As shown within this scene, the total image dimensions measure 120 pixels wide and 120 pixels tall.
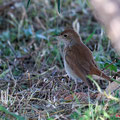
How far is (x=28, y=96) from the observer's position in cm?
410

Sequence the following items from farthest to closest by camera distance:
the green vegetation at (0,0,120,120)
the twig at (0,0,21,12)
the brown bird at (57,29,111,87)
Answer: the twig at (0,0,21,12) < the brown bird at (57,29,111,87) < the green vegetation at (0,0,120,120)

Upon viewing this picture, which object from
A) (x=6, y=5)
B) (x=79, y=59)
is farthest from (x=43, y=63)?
(x=6, y=5)

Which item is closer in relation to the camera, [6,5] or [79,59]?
[79,59]

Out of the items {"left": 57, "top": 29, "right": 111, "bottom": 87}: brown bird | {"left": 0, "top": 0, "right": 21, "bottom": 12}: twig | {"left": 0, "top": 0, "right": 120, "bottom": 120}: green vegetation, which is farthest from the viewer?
{"left": 0, "top": 0, "right": 21, "bottom": 12}: twig

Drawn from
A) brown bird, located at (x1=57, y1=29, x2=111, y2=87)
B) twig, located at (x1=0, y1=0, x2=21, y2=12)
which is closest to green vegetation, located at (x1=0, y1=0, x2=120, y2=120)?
twig, located at (x1=0, y1=0, x2=21, y2=12)

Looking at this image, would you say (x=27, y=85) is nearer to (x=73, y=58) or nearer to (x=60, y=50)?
(x=73, y=58)

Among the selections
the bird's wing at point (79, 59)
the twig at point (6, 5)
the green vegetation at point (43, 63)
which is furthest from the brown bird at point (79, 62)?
the twig at point (6, 5)

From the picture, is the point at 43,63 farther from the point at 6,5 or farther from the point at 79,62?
the point at 6,5

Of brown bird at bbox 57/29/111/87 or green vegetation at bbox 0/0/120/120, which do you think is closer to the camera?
green vegetation at bbox 0/0/120/120

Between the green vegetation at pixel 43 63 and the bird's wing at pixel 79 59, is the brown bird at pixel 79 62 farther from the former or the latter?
the green vegetation at pixel 43 63

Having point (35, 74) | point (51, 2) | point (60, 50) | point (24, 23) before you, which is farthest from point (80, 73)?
point (51, 2)

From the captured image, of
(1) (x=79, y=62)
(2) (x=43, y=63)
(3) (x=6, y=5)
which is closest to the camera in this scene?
(1) (x=79, y=62)

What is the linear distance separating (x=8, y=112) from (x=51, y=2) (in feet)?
16.2

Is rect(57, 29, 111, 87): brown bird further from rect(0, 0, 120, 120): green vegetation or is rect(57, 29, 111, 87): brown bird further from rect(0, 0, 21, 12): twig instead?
rect(0, 0, 21, 12): twig
